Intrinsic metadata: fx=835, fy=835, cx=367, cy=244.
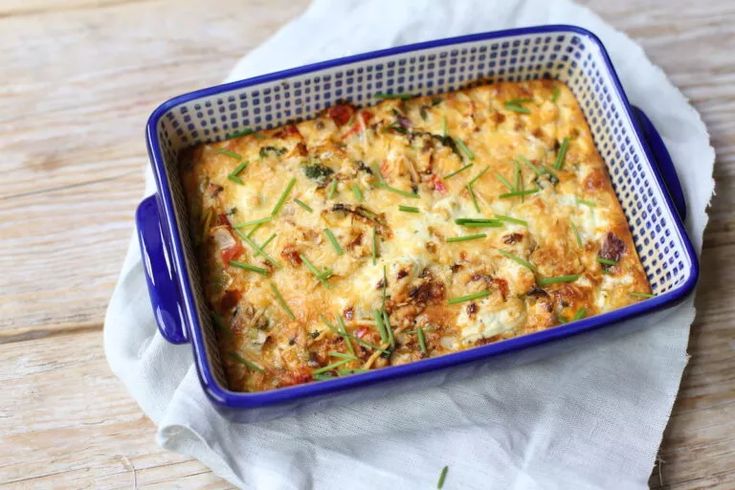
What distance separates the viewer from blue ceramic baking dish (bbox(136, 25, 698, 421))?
1670 mm

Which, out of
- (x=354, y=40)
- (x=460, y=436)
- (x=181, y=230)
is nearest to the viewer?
(x=181, y=230)

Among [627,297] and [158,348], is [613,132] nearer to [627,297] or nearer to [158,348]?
[627,297]

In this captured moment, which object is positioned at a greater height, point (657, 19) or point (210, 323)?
point (657, 19)

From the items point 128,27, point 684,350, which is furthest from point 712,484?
point 128,27

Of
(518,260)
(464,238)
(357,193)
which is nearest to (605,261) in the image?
(518,260)

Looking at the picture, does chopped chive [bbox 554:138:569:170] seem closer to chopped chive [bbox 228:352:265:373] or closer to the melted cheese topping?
the melted cheese topping

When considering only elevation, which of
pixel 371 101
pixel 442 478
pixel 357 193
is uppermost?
pixel 371 101

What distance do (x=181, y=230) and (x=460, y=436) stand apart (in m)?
0.79

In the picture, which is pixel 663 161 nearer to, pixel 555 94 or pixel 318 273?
pixel 555 94

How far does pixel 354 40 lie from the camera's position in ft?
7.89

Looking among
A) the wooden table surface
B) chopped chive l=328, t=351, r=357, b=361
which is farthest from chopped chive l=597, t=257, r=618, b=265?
chopped chive l=328, t=351, r=357, b=361

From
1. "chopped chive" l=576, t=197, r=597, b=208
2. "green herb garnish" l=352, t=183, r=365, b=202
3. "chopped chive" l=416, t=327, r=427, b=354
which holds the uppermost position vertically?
"green herb garnish" l=352, t=183, r=365, b=202

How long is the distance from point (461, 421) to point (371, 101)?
816mm

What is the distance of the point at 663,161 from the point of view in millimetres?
2074
